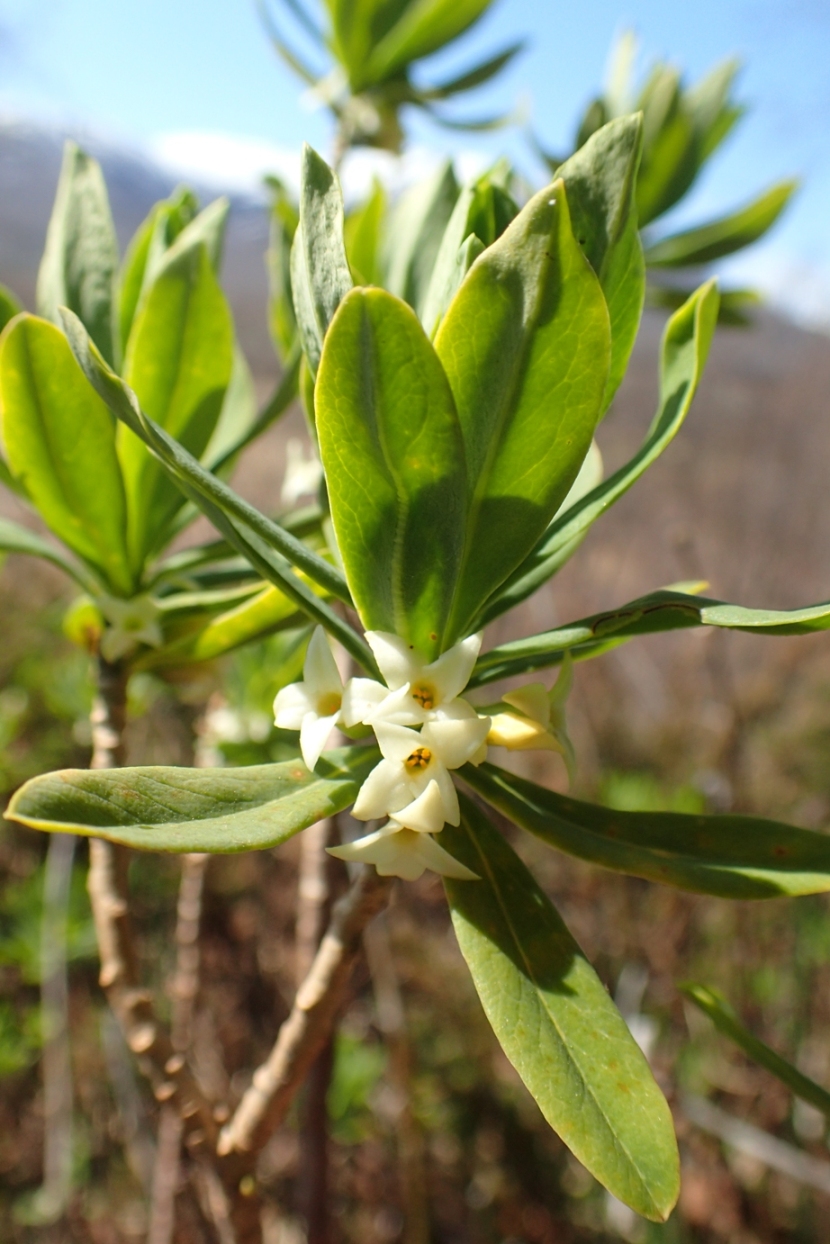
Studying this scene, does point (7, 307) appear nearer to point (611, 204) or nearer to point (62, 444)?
point (62, 444)

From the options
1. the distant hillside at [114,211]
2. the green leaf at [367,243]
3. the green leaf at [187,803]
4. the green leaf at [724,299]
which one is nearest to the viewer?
the green leaf at [187,803]

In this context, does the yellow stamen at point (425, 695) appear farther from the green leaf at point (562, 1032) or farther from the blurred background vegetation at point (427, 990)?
the blurred background vegetation at point (427, 990)

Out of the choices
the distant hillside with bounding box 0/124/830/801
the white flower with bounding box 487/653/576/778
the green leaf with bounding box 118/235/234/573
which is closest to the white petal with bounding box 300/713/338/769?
the white flower with bounding box 487/653/576/778

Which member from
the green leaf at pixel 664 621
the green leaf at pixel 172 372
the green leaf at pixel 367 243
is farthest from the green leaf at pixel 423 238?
the green leaf at pixel 664 621

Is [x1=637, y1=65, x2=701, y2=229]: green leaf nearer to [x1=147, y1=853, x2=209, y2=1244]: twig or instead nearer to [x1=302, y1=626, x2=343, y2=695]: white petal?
[x1=302, y1=626, x2=343, y2=695]: white petal

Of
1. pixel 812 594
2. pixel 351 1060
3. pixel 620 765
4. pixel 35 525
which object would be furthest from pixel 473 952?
pixel 812 594
